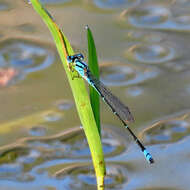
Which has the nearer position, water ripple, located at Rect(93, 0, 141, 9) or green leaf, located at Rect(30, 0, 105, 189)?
green leaf, located at Rect(30, 0, 105, 189)

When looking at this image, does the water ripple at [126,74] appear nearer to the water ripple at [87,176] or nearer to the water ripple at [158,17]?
the water ripple at [158,17]

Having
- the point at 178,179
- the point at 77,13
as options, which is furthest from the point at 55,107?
the point at 77,13

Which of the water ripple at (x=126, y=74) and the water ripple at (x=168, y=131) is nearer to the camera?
the water ripple at (x=168, y=131)

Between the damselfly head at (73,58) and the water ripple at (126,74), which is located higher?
the water ripple at (126,74)

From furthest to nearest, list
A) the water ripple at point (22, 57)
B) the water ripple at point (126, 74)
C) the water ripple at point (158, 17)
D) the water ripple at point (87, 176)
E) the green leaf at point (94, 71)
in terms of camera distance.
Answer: the water ripple at point (158, 17), the water ripple at point (22, 57), the water ripple at point (126, 74), the water ripple at point (87, 176), the green leaf at point (94, 71)

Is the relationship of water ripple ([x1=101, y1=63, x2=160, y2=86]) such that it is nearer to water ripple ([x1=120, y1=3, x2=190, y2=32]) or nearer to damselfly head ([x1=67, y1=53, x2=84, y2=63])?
water ripple ([x1=120, y1=3, x2=190, y2=32])

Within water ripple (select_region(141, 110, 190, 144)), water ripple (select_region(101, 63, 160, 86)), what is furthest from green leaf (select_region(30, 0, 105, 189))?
water ripple (select_region(101, 63, 160, 86))

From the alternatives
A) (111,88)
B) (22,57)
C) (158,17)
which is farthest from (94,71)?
(158,17)

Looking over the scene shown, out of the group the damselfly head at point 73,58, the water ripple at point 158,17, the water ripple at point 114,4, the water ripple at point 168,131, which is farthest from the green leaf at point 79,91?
the water ripple at point 114,4

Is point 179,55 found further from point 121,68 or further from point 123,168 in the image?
point 123,168
